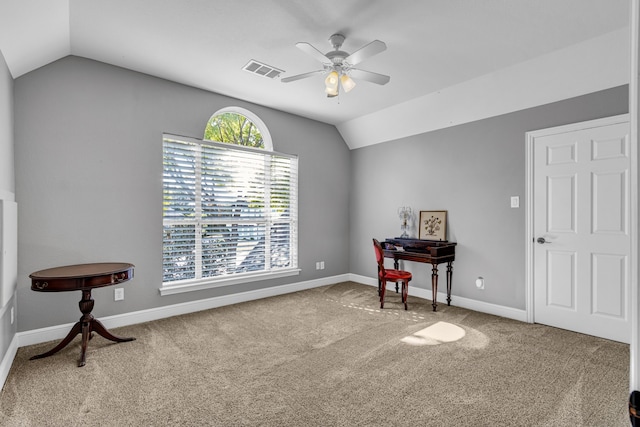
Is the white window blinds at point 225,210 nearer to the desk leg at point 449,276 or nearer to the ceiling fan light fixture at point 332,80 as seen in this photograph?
the ceiling fan light fixture at point 332,80

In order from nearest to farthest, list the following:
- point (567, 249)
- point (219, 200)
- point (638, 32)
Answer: point (638, 32) → point (567, 249) → point (219, 200)

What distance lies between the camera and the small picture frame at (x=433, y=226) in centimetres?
439

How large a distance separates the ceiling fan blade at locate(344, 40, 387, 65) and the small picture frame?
2.52 metres

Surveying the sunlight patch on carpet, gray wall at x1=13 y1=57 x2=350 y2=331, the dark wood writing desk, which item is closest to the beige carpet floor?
the sunlight patch on carpet

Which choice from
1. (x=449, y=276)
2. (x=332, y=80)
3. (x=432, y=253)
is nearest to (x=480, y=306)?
(x=449, y=276)

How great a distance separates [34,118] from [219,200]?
1903 millimetres

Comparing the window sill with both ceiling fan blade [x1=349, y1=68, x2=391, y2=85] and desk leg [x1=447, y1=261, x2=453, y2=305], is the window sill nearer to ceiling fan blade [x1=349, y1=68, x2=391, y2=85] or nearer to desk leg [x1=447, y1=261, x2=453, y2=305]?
desk leg [x1=447, y1=261, x2=453, y2=305]

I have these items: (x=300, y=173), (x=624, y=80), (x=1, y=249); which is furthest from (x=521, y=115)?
(x=1, y=249)

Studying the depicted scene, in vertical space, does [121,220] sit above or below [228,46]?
below

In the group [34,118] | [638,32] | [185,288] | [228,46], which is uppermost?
[228,46]

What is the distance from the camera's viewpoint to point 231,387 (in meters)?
2.29

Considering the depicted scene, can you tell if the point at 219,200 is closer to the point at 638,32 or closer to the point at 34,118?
the point at 34,118

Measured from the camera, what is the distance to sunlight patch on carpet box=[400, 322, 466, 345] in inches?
121

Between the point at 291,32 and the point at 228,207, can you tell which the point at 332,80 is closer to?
the point at 291,32
